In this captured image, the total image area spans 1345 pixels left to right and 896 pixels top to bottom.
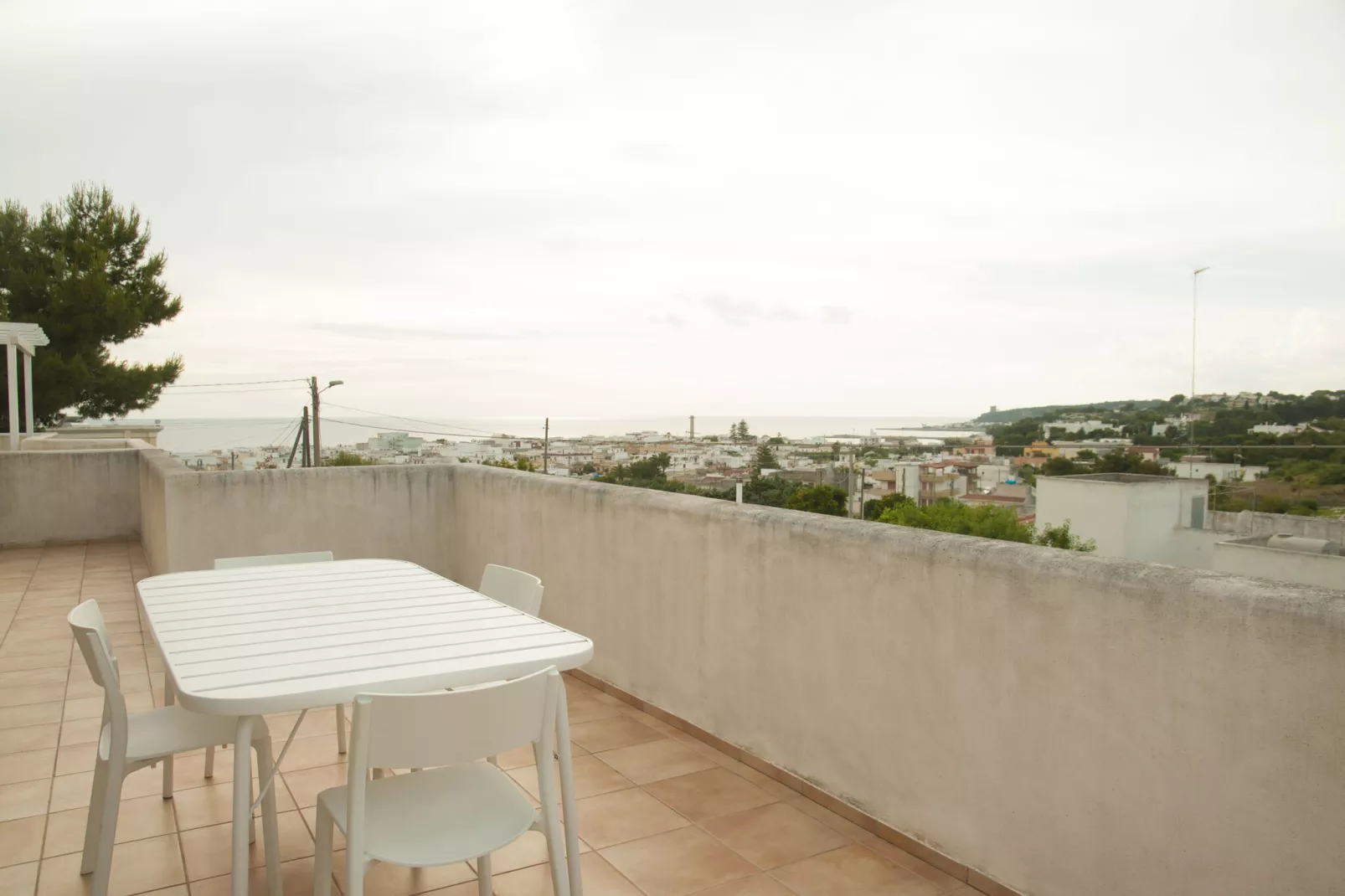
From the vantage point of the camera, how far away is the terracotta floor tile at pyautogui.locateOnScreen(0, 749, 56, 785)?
10.2ft

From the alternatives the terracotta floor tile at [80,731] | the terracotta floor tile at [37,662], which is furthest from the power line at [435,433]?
the terracotta floor tile at [80,731]

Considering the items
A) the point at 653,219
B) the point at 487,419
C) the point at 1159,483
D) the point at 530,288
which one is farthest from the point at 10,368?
the point at 1159,483

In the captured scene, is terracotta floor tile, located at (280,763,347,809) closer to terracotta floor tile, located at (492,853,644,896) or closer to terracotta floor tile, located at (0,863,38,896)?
terracotta floor tile, located at (0,863,38,896)

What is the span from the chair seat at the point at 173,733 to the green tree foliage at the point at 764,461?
910 centimetres

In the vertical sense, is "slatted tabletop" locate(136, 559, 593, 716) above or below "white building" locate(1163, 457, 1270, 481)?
above

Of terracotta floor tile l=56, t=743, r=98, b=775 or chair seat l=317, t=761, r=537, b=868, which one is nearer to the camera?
chair seat l=317, t=761, r=537, b=868

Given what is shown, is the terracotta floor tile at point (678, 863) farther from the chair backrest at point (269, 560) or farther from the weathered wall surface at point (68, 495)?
the weathered wall surface at point (68, 495)

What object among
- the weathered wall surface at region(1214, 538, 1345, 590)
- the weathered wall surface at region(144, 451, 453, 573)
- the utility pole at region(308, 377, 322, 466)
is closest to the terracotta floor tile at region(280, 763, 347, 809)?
the weathered wall surface at region(144, 451, 453, 573)

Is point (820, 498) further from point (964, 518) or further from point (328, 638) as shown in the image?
point (328, 638)

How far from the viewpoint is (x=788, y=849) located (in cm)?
257

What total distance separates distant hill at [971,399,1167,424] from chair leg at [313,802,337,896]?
22.8 meters

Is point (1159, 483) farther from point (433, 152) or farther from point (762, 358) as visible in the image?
point (433, 152)

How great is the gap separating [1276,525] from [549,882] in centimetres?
2334

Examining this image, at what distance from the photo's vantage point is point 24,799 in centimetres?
293
